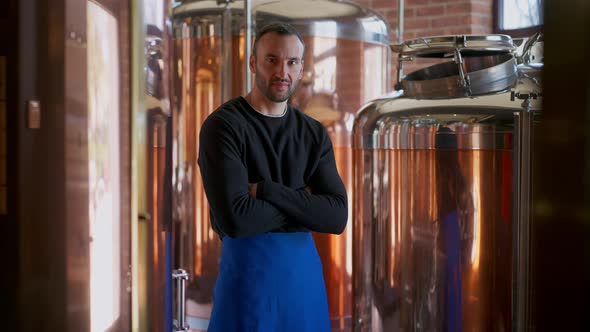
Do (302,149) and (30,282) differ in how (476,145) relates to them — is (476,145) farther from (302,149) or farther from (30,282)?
(30,282)

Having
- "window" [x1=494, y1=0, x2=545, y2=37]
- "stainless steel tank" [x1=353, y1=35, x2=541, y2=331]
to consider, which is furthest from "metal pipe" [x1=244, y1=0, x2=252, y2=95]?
"window" [x1=494, y1=0, x2=545, y2=37]

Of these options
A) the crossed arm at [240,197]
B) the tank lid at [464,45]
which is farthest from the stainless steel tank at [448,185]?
the crossed arm at [240,197]

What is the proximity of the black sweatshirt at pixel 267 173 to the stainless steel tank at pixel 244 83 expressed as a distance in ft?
3.65

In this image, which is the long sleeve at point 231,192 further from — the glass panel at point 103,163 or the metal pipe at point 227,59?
the metal pipe at point 227,59

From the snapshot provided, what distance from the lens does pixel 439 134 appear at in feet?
6.71

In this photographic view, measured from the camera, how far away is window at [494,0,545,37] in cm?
454

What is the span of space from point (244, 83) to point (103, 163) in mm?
2086

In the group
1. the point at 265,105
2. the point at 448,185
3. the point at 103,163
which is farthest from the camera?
the point at 448,185

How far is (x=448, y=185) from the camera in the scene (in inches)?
80.4

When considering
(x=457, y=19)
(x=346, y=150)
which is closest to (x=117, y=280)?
(x=346, y=150)

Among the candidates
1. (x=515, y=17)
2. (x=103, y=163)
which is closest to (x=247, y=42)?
(x=103, y=163)

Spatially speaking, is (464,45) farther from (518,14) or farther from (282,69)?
(518,14)

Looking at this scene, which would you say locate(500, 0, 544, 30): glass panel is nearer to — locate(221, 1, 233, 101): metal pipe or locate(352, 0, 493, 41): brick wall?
locate(352, 0, 493, 41): brick wall

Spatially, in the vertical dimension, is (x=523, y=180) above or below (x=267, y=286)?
above
